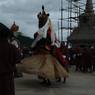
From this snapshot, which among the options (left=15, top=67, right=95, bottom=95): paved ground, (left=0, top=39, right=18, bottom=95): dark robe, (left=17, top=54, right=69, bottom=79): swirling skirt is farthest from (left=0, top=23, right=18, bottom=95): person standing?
(left=17, top=54, right=69, bottom=79): swirling skirt

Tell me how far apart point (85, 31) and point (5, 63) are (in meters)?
55.8

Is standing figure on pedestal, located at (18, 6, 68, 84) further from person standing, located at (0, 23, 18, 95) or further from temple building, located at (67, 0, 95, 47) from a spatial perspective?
temple building, located at (67, 0, 95, 47)

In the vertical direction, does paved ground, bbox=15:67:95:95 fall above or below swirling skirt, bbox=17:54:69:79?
below

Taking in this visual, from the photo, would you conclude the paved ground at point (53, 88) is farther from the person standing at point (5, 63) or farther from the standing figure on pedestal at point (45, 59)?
the person standing at point (5, 63)

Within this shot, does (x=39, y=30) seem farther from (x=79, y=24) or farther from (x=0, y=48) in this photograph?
(x=79, y=24)

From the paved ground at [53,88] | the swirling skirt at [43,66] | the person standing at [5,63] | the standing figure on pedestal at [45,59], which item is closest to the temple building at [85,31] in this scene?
the paved ground at [53,88]

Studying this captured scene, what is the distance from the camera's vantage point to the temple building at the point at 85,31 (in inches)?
2302

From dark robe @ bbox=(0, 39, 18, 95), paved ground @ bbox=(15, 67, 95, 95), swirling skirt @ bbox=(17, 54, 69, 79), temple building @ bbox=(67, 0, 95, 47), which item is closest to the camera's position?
dark robe @ bbox=(0, 39, 18, 95)

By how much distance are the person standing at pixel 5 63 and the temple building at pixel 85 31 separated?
46511 millimetres

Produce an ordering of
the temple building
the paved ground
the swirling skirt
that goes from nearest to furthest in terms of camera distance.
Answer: the paved ground < the swirling skirt < the temple building

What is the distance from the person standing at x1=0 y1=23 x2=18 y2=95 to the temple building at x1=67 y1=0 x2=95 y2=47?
46511 millimetres

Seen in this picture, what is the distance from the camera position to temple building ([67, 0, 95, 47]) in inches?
2302

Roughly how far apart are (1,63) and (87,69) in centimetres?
1910

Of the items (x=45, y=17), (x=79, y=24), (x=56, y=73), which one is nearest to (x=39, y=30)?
(x=45, y=17)
